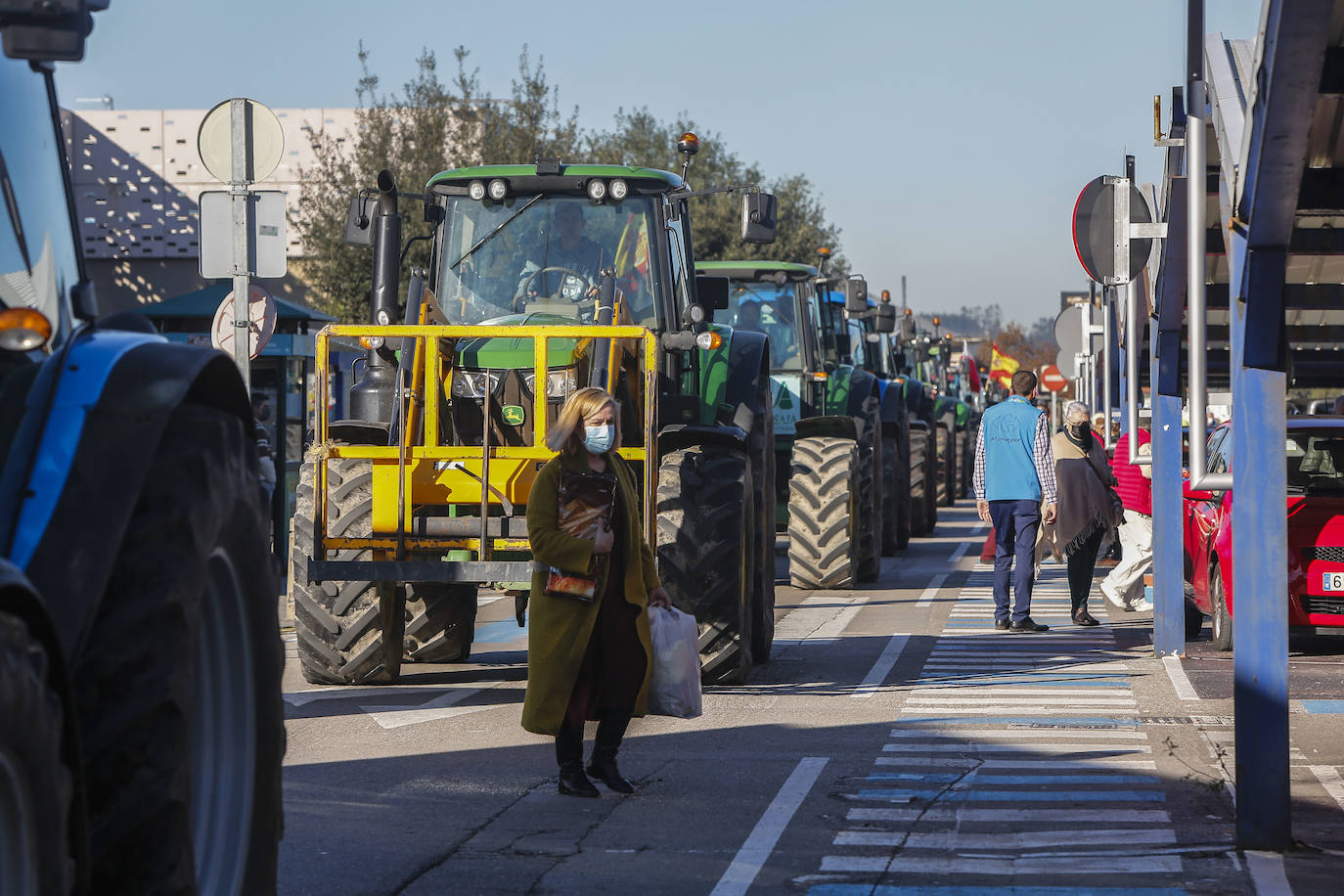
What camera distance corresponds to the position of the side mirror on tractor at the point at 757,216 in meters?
11.8

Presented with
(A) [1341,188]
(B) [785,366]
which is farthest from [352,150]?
(A) [1341,188]

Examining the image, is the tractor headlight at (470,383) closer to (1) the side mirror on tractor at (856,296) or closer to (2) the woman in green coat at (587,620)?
(2) the woman in green coat at (587,620)

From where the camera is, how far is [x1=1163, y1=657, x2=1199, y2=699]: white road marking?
10.8 meters

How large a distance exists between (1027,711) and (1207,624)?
6.04 m

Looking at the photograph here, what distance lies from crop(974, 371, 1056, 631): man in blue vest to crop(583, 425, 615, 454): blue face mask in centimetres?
686

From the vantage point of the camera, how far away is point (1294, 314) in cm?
1059

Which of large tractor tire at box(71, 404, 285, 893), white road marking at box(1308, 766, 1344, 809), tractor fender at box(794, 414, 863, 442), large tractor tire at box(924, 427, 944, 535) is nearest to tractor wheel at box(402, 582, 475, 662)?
white road marking at box(1308, 766, 1344, 809)

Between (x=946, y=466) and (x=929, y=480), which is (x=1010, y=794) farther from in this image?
(x=946, y=466)

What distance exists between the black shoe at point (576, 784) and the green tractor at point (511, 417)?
202 centimetres

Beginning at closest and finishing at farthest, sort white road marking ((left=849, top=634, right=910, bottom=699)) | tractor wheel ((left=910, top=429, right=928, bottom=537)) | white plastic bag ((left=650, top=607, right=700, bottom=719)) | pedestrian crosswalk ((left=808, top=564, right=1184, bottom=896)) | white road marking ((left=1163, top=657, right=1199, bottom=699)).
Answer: pedestrian crosswalk ((left=808, top=564, right=1184, bottom=896))
white plastic bag ((left=650, top=607, right=700, bottom=719))
white road marking ((left=1163, top=657, right=1199, bottom=699))
white road marking ((left=849, top=634, right=910, bottom=699))
tractor wheel ((left=910, top=429, right=928, bottom=537))

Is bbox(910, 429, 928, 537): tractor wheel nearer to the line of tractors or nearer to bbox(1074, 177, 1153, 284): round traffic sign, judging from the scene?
the line of tractors

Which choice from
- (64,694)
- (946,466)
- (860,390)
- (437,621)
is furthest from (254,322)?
(946,466)

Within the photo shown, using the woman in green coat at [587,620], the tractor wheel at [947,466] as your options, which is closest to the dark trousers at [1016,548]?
the woman in green coat at [587,620]

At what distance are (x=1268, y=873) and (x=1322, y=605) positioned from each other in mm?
6773
